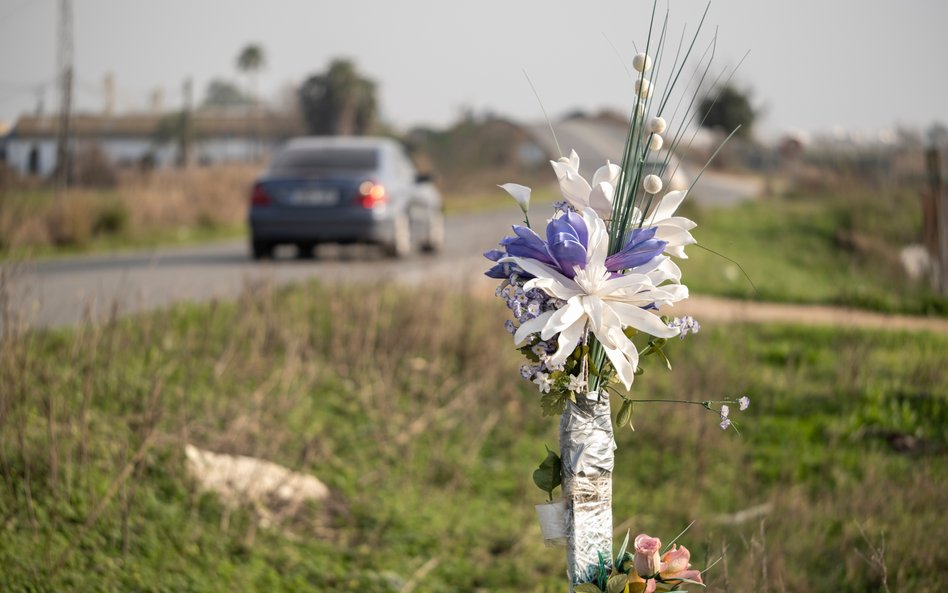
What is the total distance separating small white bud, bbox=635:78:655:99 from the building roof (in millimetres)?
11495

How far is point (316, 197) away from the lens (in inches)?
560

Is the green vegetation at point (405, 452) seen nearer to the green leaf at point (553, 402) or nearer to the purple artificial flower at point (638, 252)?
the green leaf at point (553, 402)

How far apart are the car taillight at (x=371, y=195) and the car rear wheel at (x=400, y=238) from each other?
431 millimetres

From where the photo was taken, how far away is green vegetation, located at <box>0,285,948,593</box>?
4.99m

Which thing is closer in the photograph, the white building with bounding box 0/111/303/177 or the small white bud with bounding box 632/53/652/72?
the small white bud with bounding box 632/53/652/72

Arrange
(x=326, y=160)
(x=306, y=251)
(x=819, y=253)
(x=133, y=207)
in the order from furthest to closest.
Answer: (x=133, y=207) < (x=819, y=253) < (x=306, y=251) < (x=326, y=160)

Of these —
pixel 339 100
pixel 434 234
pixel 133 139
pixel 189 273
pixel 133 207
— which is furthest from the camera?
pixel 339 100

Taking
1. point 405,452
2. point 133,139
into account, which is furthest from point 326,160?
point 133,139

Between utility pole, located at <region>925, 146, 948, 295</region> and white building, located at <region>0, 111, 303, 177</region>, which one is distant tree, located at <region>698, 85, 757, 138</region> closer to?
white building, located at <region>0, 111, 303, 177</region>

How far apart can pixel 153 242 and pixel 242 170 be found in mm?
9148

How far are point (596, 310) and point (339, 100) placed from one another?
59284 mm

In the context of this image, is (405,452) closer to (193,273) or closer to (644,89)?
(644,89)

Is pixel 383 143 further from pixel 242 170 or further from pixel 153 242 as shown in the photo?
pixel 242 170

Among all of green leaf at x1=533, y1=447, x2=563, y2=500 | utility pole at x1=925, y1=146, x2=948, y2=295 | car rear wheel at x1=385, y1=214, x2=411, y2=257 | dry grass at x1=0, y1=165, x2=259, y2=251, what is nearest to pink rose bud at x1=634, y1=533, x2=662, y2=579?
green leaf at x1=533, y1=447, x2=563, y2=500
